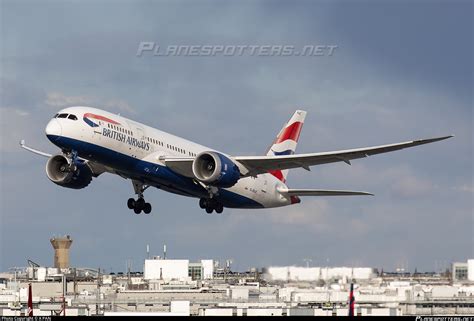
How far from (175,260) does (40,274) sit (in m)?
18.7

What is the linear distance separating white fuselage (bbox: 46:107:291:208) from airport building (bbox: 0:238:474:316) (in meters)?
5.92

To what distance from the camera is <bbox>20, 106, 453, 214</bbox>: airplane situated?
63906mm

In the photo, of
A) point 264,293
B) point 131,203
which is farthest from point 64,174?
point 264,293

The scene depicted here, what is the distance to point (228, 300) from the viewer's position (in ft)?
341

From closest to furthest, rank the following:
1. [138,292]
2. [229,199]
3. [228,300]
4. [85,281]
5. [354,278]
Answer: [354,278], [229,199], [228,300], [138,292], [85,281]

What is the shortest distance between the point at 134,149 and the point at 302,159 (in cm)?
1071

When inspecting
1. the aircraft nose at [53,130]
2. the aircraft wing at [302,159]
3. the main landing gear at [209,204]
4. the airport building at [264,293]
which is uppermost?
the aircraft nose at [53,130]

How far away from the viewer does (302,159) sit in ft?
225

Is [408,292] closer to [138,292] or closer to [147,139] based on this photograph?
[147,139]

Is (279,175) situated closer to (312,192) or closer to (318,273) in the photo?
(312,192)

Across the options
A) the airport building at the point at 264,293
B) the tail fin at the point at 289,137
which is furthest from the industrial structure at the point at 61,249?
the tail fin at the point at 289,137

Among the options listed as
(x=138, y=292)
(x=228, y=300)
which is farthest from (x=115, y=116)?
(x=138, y=292)

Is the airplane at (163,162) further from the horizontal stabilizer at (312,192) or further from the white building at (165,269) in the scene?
the white building at (165,269)

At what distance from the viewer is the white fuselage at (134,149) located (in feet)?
209
